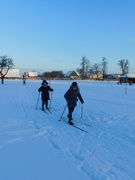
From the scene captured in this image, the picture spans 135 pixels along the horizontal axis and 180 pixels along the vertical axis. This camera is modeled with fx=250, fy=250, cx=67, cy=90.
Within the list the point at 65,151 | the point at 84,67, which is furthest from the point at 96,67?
the point at 65,151

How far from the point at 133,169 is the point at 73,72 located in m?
125

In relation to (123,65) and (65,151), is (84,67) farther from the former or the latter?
(65,151)

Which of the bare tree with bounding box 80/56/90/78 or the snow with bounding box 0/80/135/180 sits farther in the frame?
the bare tree with bounding box 80/56/90/78

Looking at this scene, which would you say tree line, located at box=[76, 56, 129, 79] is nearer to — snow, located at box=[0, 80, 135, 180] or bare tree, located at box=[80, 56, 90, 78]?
bare tree, located at box=[80, 56, 90, 78]

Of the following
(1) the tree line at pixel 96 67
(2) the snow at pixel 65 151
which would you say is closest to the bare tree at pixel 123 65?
(1) the tree line at pixel 96 67

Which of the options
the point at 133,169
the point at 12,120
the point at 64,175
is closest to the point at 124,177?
the point at 133,169

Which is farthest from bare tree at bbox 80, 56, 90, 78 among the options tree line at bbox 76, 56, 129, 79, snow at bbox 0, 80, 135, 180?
snow at bbox 0, 80, 135, 180

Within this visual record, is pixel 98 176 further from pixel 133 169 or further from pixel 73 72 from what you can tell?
pixel 73 72

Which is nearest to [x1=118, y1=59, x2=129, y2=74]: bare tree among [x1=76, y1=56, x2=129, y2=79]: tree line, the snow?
[x1=76, y1=56, x2=129, y2=79]: tree line

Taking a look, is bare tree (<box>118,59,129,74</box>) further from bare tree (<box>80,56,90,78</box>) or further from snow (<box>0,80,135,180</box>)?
snow (<box>0,80,135,180</box>)

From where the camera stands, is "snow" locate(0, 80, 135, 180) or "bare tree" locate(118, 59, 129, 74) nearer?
"snow" locate(0, 80, 135, 180)

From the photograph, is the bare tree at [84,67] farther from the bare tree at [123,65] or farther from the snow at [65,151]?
the snow at [65,151]

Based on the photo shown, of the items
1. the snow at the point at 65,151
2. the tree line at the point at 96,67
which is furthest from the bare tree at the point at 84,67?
the snow at the point at 65,151

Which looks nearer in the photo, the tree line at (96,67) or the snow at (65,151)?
the snow at (65,151)
